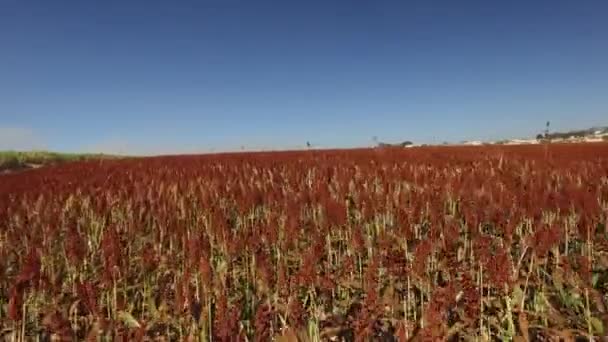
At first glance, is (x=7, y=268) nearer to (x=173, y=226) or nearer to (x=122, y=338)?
(x=173, y=226)

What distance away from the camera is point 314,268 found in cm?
253

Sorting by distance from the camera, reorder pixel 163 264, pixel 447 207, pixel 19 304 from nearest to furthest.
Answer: pixel 19 304 < pixel 163 264 < pixel 447 207

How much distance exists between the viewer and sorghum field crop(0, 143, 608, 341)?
7.13 feet

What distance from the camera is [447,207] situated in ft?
17.5

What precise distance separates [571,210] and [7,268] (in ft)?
14.4

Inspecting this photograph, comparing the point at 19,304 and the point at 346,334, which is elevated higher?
the point at 19,304

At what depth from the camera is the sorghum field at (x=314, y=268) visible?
85.6 inches

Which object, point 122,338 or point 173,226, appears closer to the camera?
point 122,338

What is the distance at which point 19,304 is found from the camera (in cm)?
199

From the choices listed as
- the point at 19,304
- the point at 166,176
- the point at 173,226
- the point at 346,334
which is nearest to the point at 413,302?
the point at 346,334

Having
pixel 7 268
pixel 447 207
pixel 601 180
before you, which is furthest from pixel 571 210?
pixel 7 268

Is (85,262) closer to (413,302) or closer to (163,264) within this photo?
(163,264)

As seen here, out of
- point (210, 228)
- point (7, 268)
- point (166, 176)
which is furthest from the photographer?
point (166, 176)

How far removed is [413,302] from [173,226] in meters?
2.49
